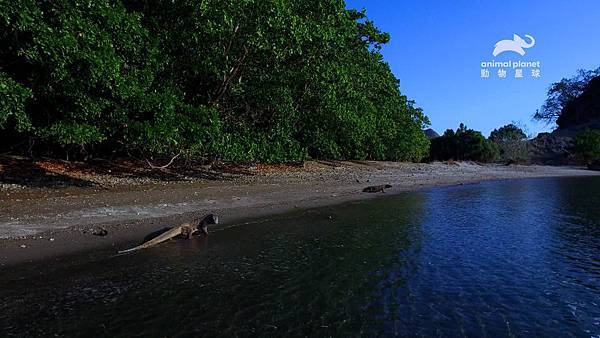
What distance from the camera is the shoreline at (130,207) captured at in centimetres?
1102

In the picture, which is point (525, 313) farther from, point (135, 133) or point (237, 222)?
point (135, 133)

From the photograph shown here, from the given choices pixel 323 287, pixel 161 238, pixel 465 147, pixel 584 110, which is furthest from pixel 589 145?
pixel 161 238

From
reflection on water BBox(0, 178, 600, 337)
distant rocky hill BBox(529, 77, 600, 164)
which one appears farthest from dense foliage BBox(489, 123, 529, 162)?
reflection on water BBox(0, 178, 600, 337)

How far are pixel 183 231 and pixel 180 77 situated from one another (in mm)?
14573

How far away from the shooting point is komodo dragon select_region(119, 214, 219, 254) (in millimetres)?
11406

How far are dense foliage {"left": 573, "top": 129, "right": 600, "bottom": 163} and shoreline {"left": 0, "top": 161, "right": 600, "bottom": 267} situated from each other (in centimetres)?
6442

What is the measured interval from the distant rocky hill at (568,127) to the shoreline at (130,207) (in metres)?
74.1

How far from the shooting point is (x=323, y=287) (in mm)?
8594

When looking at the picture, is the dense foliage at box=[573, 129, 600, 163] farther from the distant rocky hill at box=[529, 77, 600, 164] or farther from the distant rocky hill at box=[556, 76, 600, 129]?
the distant rocky hill at box=[556, 76, 600, 129]

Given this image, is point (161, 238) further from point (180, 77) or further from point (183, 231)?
point (180, 77)

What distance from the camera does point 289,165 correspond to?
1415 inches

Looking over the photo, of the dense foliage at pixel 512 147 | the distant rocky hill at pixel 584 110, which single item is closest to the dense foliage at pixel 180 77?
the dense foliage at pixel 512 147

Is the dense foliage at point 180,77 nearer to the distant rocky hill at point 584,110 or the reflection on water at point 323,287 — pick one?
the reflection on water at point 323,287

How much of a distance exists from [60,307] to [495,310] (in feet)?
25.4
